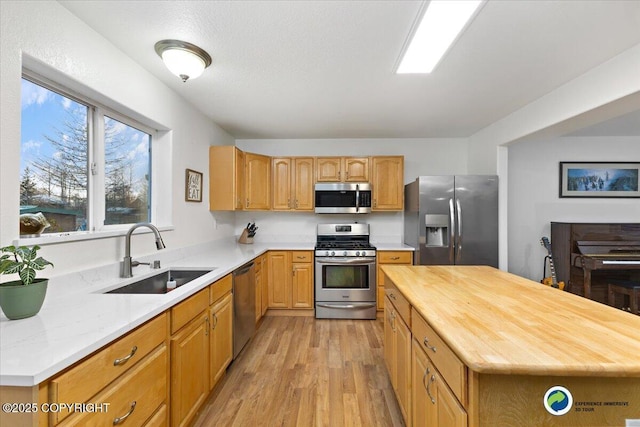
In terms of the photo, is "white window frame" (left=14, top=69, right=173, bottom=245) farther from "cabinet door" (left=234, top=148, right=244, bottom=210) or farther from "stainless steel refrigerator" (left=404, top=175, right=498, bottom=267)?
"stainless steel refrigerator" (left=404, top=175, right=498, bottom=267)

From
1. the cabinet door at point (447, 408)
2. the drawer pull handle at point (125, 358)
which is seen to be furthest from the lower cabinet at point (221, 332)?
the cabinet door at point (447, 408)

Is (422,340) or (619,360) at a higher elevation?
(619,360)

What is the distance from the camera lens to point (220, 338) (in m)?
2.13

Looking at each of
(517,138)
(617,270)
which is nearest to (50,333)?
(517,138)

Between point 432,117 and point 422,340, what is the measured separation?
2.81 metres

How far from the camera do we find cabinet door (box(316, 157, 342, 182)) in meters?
4.02

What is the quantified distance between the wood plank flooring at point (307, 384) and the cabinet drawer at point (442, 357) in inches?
35.0

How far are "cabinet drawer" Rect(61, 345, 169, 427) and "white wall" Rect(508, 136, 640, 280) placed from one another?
14.8ft

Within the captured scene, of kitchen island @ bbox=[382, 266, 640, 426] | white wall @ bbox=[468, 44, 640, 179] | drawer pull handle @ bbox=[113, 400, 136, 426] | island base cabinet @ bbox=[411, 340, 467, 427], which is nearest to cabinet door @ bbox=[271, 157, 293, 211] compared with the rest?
white wall @ bbox=[468, 44, 640, 179]

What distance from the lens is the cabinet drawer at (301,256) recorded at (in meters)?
3.71

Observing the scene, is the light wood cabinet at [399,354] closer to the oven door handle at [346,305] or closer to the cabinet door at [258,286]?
the oven door handle at [346,305]

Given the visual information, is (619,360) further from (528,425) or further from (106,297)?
(106,297)

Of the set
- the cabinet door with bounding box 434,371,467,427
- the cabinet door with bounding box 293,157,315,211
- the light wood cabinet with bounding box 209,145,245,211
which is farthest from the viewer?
the cabinet door with bounding box 293,157,315,211

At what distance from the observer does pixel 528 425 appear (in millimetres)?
887
